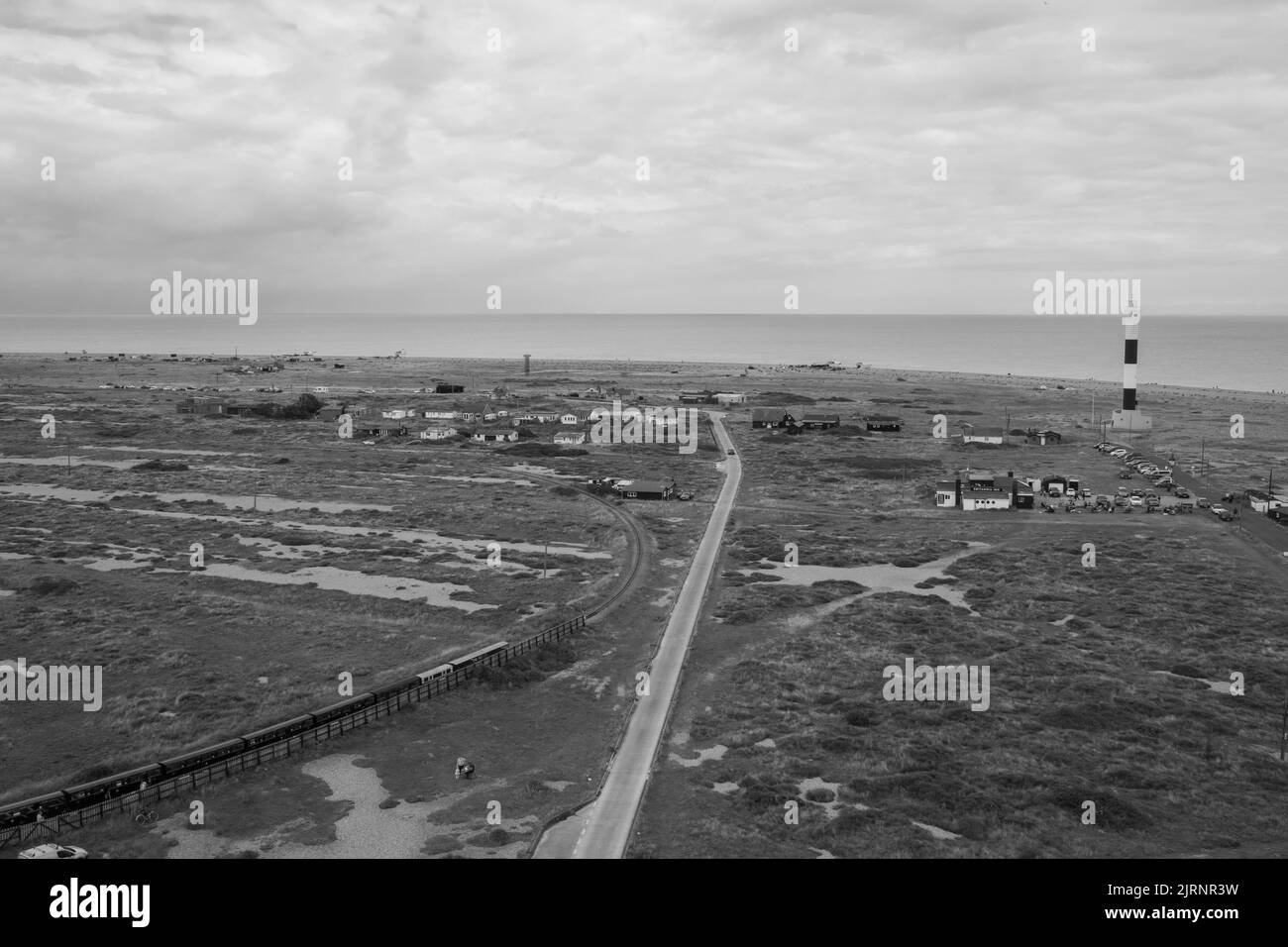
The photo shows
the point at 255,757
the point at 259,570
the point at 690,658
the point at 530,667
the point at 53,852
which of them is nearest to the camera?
the point at 53,852

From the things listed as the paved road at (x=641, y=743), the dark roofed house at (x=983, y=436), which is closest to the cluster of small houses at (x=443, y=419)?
the dark roofed house at (x=983, y=436)

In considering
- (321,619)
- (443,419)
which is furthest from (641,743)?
(443,419)

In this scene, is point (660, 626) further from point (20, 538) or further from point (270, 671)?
point (20, 538)

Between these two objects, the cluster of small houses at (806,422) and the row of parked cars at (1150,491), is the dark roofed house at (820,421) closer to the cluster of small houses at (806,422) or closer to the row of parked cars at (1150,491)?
the cluster of small houses at (806,422)

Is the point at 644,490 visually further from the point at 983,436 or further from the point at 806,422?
the point at 983,436

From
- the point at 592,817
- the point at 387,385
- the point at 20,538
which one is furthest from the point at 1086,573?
the point at 387,385

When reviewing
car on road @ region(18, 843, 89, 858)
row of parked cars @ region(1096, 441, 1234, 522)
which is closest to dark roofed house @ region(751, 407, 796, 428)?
row of parked cars @ region(1096, 441, 1234, 522)
